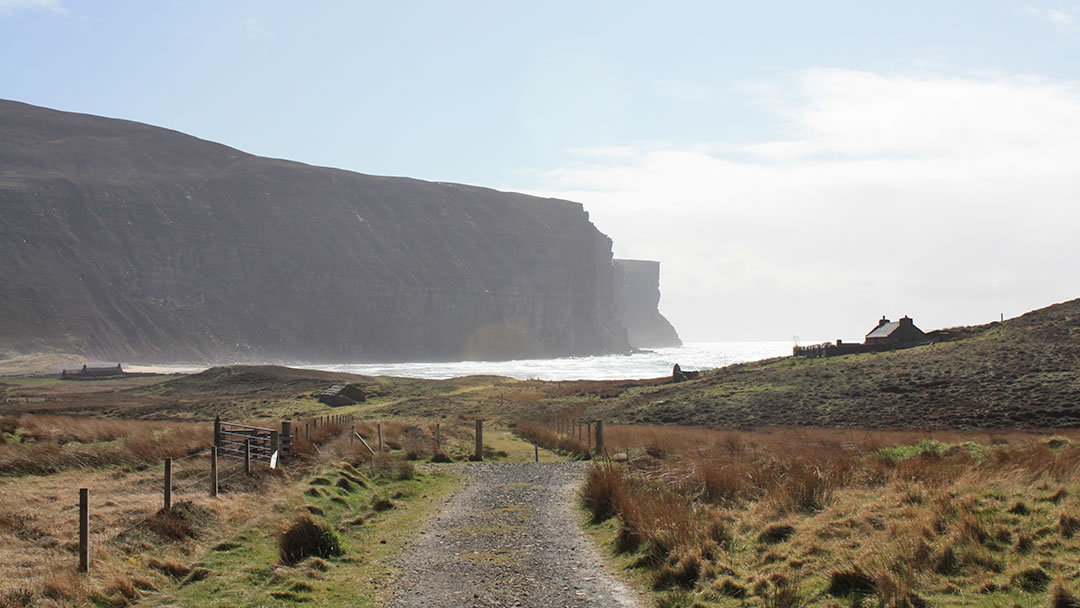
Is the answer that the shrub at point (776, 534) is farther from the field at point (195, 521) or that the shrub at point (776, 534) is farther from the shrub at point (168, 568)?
the shrub at point (168, 568)

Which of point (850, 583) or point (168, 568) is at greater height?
point (850, 583)

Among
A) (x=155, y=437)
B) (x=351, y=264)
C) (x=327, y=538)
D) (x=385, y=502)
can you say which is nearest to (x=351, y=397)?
(x=155, y=437)

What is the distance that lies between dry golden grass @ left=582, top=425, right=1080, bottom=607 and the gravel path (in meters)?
0.75

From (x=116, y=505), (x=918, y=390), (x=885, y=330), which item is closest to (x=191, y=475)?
(x=116, y=505)

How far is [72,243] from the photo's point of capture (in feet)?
540

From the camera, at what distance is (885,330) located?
72.1 metres

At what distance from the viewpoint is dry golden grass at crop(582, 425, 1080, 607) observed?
8.90 meters

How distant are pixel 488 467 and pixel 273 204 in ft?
595

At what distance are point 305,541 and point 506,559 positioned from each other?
9.22 feet

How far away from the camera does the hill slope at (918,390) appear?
3781cm

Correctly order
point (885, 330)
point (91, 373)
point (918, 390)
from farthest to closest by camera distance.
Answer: point (91, 373), point (885, 330), point (918, 390)

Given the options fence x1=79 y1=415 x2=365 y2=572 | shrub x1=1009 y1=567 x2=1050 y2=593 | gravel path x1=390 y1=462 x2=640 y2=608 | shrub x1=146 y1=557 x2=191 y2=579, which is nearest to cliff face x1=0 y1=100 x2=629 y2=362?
fence x1=79 y1=415 x2=365 y2=572

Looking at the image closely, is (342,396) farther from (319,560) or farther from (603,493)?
(319,560)

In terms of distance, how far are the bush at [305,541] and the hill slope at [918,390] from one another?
29.2 metres
